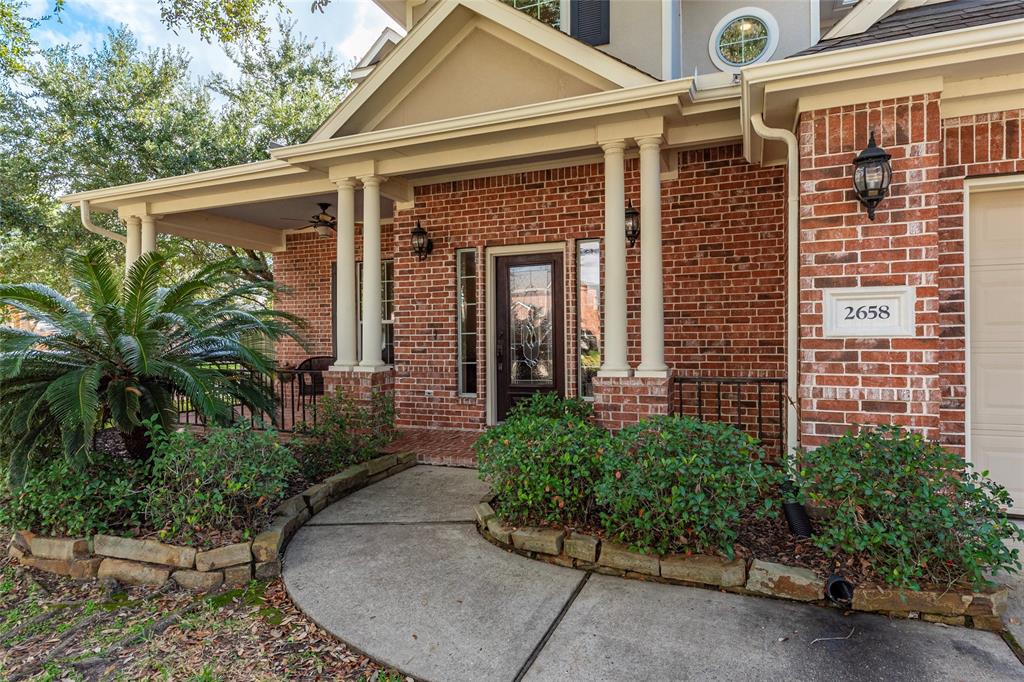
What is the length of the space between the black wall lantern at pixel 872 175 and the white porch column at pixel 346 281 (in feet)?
14.4

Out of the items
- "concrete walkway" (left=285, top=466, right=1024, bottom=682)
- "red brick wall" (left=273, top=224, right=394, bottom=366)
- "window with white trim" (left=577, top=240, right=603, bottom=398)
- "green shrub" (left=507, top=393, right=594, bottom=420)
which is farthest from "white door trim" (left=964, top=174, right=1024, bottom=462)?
"red brick wall" (left=273, top=224, right=394, bottom=366)

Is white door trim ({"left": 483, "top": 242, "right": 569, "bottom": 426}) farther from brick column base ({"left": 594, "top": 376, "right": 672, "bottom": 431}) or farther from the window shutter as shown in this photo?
the window shutter

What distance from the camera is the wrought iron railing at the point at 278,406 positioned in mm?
4305

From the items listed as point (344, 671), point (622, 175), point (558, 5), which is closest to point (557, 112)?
point (622, 175)

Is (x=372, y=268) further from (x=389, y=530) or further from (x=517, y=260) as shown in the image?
(x=389, y=530)

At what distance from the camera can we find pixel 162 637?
8.48 ft

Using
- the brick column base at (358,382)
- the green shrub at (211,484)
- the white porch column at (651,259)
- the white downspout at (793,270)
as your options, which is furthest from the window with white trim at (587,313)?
the green shrub at (211,484)

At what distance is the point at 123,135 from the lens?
10664mm

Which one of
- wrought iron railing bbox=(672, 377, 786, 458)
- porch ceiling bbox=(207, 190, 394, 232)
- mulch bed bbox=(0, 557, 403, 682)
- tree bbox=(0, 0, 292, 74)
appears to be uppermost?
tree bbox=(0, 0, 292, 74)

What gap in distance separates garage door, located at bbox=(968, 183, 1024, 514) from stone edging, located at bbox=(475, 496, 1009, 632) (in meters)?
1.54

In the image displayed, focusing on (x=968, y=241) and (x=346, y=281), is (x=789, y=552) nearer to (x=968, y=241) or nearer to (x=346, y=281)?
(x=968, y=241)

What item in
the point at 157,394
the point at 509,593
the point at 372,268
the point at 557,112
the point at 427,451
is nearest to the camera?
the point at 509,593

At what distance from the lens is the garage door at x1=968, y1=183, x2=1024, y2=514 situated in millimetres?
3527

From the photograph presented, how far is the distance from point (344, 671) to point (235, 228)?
7.86m
